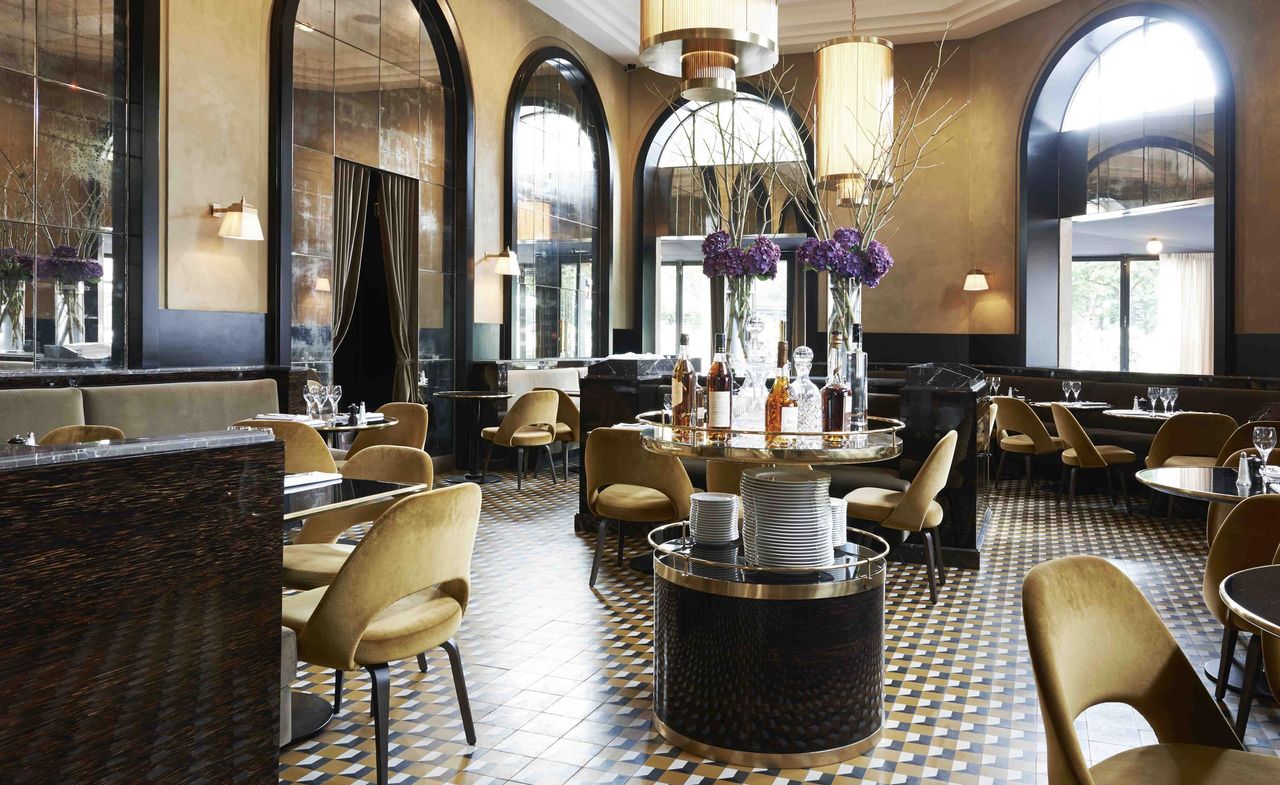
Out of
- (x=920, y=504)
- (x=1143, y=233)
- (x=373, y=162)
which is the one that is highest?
(x=1143, y=233)

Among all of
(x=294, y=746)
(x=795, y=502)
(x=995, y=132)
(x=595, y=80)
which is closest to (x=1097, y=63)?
(x=995, y=132)

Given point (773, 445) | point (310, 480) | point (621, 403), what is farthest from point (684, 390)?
point (621, 403)

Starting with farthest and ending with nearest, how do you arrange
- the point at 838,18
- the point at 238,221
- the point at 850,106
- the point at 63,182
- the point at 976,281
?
the point at 838,18, the point at 976,281, the point at 238,221, the point at 63,182, the point at 850,106

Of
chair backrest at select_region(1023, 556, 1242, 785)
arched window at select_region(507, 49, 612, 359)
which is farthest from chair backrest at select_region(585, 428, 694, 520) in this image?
arched window at select_region(507, 49, 612, 359)

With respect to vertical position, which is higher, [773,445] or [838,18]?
[838,18]

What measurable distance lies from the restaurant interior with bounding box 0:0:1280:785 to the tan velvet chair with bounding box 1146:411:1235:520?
0.09ft

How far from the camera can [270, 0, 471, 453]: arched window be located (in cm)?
716

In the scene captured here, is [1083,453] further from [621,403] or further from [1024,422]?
[621,403]

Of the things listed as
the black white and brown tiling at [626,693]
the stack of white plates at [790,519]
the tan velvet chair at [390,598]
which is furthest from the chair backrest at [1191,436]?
the tan velvet chair at [390,598]

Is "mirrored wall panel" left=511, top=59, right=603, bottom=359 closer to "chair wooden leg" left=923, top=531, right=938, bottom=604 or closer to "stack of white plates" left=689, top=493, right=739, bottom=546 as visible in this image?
"chair wooden leg" left=923, top=531, right=938, bottom=604

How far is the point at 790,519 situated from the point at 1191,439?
15.3 feet

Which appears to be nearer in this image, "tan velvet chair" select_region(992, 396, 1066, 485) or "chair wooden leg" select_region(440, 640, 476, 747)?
"chair wooden leg" select_region(440, 640, 476, 747)

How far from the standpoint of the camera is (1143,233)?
45.5ft

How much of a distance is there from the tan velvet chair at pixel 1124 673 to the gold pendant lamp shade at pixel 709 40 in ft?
5.85
